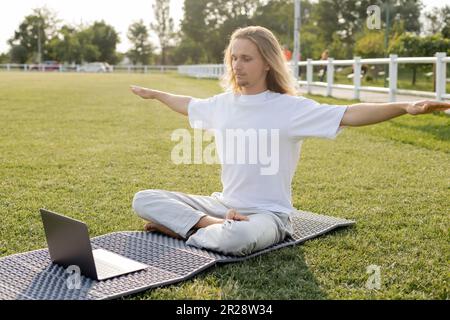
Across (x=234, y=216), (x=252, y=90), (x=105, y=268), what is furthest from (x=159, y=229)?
(x=252, y=90)

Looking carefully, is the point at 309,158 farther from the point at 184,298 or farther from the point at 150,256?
the point at 184,298

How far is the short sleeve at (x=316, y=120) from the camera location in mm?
3648

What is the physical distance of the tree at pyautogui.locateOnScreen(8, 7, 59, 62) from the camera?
8594 centimetres

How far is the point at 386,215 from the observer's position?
15.4 feet

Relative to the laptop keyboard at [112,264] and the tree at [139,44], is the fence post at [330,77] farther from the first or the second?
the tree at [139,44]

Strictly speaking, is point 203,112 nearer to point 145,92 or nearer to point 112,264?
point 145,92

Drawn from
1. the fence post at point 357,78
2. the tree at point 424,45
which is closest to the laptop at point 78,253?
the fence post at point 357,78

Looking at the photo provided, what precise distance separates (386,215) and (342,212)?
0.33m

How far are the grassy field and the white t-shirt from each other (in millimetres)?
426

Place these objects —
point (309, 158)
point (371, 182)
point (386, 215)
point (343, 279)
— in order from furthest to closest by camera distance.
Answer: point (309, 158) < point (371, 182) < point (386, 215) < point (343, 279)

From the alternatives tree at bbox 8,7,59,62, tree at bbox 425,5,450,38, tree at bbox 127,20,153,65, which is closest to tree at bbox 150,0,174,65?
tree at bbox 127,20,153,65

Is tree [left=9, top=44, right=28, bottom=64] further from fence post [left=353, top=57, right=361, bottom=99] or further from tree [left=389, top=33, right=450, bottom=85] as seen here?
fence post [left=353, top=57, right=361, bottom=99]

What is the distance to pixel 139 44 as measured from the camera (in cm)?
9650
